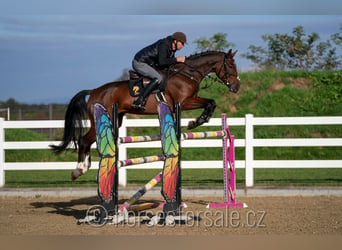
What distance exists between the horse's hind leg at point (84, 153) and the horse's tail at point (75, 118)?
0.21m

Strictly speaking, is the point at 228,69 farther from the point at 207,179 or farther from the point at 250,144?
the point at 207,179

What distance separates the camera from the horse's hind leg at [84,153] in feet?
25.5

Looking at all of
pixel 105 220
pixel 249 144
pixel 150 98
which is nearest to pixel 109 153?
pixel 105 220

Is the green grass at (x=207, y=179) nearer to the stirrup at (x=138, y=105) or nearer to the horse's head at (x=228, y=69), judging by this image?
the horse's head at (x=228, y=69)

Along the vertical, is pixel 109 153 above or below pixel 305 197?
above

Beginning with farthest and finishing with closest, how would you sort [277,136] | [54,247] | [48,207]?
[277,136] < [48,207] < [54,247]

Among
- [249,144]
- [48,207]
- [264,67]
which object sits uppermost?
[264,67]

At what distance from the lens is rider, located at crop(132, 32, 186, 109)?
7.27 metres

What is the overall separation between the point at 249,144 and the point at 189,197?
1.53 metres

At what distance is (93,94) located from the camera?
810cm

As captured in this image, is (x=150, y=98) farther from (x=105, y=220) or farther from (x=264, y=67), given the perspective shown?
(x=264, y=67)

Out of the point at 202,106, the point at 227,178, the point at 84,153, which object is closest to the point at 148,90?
the point at 202,106

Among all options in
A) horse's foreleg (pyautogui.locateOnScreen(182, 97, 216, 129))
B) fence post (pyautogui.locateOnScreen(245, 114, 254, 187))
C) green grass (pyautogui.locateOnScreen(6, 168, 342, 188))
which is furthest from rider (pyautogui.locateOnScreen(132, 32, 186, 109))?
green grass (pyautogui.locateOnScreen(6, 168, 342, 188))

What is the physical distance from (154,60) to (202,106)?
37.7 inches
